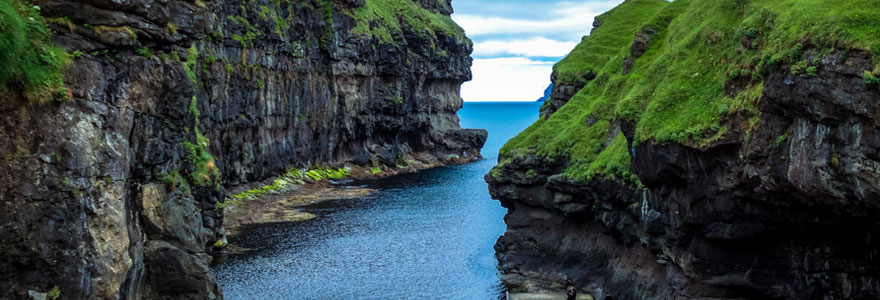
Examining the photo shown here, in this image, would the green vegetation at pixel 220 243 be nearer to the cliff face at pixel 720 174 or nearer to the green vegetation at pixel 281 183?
the cliff face at pixel 720 174

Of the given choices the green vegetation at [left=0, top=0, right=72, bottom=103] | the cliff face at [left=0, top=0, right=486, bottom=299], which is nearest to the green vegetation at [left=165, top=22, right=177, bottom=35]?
the cliff face at [left=0, top=0, right=486, bottom=299]

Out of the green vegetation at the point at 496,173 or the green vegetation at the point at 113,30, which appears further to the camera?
the green vegetation at the point at 496,173

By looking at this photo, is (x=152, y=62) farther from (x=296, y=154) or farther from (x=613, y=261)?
(x=296, y=154)

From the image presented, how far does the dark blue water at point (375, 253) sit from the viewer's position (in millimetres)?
54656

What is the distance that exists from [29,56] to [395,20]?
425 feet

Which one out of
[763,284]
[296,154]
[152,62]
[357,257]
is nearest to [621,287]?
[763,284]

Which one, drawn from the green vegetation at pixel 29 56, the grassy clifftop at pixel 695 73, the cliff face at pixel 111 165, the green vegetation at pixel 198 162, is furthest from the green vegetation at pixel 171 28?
the grassy clifftop at pixel 695 73

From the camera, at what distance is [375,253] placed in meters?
67.7

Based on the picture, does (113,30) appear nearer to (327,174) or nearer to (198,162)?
(198,162)

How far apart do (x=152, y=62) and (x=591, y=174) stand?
29.6 meters

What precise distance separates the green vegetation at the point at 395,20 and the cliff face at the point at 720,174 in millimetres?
82296

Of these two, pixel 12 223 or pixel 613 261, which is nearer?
pixel 12 223

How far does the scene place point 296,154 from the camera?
394 feet

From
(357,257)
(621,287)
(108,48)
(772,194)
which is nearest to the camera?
(108,48)
